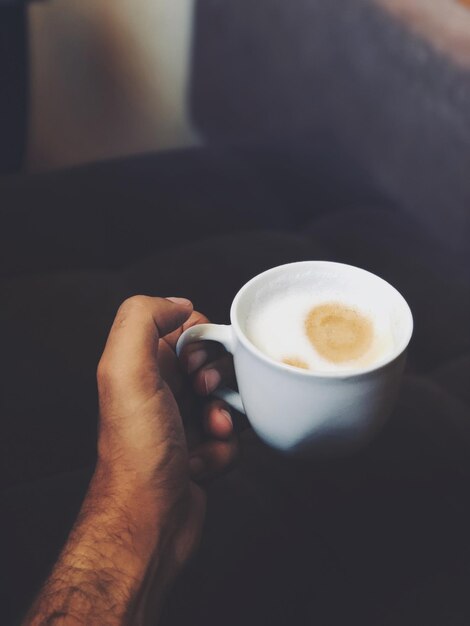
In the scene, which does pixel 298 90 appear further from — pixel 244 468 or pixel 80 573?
pixel 80 573

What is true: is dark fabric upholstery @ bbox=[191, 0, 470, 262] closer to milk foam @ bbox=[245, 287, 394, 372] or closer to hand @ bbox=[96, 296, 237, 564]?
milk foam @ bbox=[245, 287, 394, 372]

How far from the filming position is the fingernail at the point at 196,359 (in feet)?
2.05

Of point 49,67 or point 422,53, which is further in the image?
point 49,67

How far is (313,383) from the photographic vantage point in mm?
479

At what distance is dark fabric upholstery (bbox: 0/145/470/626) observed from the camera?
22.2 inches

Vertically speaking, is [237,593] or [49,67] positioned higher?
[49,67]

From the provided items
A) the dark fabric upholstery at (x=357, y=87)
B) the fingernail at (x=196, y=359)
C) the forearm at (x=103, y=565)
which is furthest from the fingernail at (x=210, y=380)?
the dark fabric upholstery at (x=357, y=87)

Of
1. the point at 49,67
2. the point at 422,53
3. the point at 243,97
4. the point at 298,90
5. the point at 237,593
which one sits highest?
the point at 49,67

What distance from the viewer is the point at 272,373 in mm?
492

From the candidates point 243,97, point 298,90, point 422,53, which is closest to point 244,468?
point 422,53

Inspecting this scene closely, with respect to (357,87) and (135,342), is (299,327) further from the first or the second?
(357,87)

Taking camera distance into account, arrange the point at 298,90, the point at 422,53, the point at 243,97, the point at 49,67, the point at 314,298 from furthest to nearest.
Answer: the point at 49,67 < the point at 243,97 < the point at 298,90 < the point at 422,53 < the point at 314,298

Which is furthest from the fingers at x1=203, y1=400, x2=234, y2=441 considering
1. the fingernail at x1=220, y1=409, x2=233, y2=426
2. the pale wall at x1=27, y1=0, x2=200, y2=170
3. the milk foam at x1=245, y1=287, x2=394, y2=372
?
the pale wall at x1=27, y1=0, x2=200, y2=170

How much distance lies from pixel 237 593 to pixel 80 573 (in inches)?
4.9
